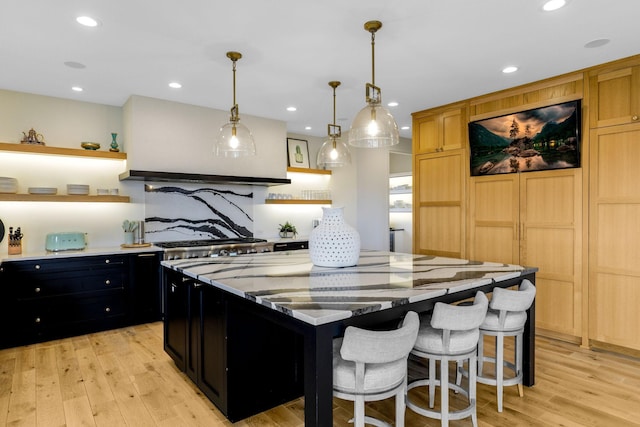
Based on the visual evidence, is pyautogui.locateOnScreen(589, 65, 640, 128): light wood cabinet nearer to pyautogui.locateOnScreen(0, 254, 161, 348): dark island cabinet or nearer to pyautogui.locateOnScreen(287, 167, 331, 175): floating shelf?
pyautogui.locateOnScreen(287, 167, 331, 175): floating shelf

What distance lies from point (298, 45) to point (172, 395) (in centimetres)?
281

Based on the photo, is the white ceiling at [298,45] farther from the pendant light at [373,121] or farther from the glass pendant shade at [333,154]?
the glass pendant shade at [333,154]

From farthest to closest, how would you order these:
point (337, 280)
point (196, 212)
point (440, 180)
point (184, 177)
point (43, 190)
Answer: point (196, 212) < point (440, 180) < point (184, 177) < point (43, 190) < point (337, 280)

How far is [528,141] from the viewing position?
153 inches

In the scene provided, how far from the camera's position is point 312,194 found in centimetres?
616

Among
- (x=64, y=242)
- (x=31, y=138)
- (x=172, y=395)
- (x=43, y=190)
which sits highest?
(x=31, y=138)

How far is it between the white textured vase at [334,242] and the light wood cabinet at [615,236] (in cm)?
248

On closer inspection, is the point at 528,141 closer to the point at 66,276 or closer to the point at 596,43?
the point at 596,43

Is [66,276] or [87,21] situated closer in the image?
[87,21]

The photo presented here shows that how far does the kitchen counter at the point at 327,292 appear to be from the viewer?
5.13 feet

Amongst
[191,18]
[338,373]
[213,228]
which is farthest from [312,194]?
[338,373]

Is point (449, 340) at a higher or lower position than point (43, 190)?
lower

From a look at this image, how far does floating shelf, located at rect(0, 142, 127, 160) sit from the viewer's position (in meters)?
3.86

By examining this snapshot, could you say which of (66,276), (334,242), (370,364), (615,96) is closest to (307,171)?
(66,276)
